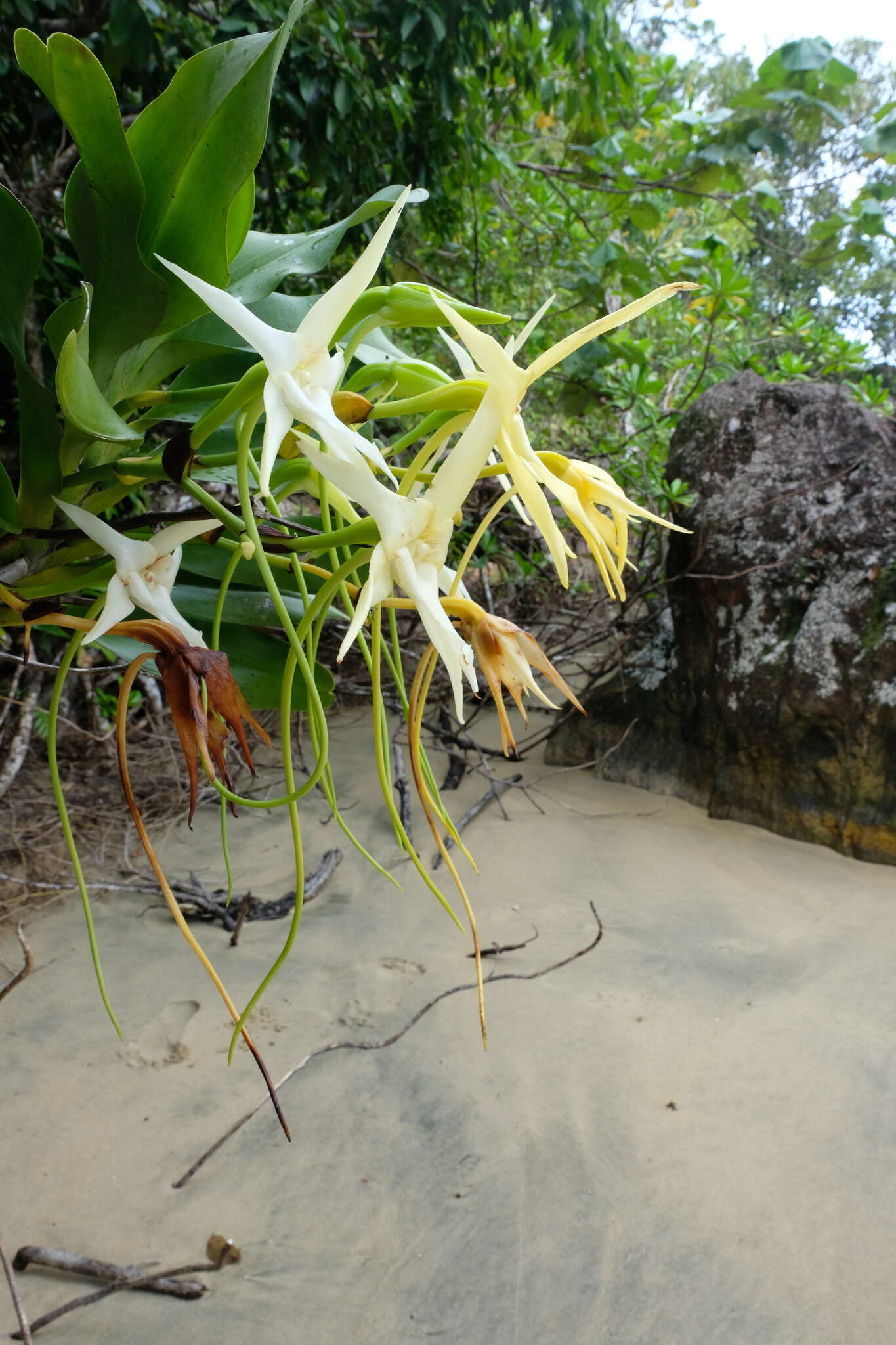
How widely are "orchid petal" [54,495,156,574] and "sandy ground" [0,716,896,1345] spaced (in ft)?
2.63

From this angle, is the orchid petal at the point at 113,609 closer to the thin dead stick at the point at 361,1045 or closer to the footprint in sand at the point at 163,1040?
the thin dead stick at the point at 361,1045

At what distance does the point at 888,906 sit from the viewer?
5.18 feet

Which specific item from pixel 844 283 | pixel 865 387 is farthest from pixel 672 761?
pixel 844 283

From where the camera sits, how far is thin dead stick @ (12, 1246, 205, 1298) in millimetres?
826

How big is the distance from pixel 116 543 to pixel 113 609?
0.03 meters

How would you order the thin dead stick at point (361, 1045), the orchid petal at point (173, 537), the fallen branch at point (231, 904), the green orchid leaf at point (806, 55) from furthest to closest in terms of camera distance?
the green orchid leaf at point (806, 55) < the fallen branch at point (231, 904) < the thin dead stick at point (361, 1045) < the orchid petal at point (173, 537)

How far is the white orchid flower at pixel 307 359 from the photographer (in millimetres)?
262

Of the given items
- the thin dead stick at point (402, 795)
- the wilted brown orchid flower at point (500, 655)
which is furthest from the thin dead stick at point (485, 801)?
the wilted brown orchid flower at point (500, 655)

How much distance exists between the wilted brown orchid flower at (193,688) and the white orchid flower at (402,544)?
10 centimetres

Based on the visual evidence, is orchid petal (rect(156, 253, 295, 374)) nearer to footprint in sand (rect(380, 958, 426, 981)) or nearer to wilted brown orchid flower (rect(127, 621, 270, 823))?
wilted brown orchid flower (rect(127, 621, 270, 823))

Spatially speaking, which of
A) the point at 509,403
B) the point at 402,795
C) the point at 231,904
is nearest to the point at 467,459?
the point at 509,403

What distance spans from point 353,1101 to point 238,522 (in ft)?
3.30

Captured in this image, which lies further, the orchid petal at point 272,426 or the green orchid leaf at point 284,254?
the green orchid leaf at point 284,254

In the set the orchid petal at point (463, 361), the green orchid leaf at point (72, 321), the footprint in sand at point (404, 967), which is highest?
the orchid petal at point (463, 361)
